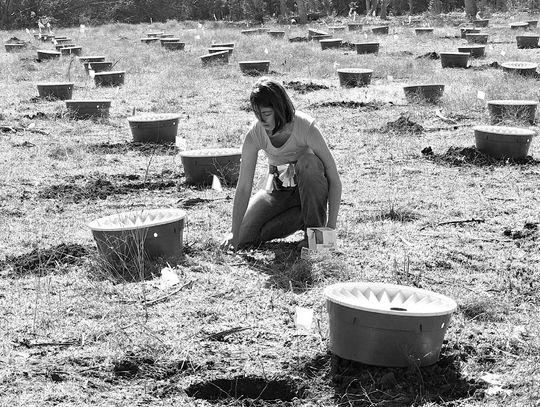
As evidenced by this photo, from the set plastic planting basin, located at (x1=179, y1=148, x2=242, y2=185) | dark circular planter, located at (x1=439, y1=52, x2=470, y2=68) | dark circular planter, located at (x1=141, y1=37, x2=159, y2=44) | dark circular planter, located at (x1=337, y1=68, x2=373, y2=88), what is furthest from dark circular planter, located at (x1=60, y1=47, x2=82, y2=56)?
plastic planting basin, located at (x1=179, y1=148, x2=242, y2=185)

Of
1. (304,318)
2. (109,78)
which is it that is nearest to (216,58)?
(109,78)

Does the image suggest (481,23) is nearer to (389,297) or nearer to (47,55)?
(47,55)

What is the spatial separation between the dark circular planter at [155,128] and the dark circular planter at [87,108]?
5.69 feet

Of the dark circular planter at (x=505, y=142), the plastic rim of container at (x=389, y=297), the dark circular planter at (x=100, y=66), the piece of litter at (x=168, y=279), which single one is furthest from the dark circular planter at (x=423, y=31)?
the plastic rim of container at (x=389, y=297)

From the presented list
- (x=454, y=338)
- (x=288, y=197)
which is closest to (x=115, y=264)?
(x=288, y=197)

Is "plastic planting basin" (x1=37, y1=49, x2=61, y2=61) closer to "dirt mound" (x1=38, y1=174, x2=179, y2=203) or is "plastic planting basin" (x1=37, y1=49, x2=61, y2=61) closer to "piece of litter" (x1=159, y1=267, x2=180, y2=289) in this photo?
"dirt mound" (x1=38, y1=174, x2=179, y2=203)

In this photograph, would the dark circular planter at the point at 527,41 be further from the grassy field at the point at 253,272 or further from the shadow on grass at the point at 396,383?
the shadow on grass at the point at 396,383

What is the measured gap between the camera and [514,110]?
8.70 metres

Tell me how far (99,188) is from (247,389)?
144 inches

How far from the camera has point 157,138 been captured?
8.35 meters

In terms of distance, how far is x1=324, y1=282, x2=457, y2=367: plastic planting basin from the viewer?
3.18 m

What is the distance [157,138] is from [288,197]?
3574 mm

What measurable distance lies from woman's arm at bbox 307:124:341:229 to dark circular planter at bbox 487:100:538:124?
4411 mm

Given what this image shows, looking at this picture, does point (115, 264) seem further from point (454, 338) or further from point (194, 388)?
point (454, 338)
